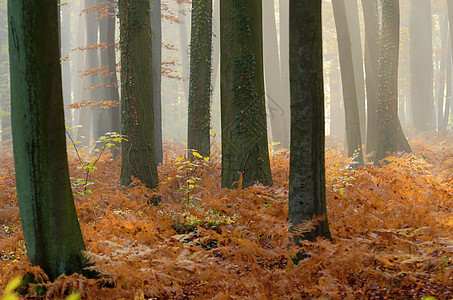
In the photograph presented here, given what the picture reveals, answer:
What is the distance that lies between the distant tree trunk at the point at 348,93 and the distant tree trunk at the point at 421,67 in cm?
1338

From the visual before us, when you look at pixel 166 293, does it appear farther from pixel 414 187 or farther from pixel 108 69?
pixel 108 69

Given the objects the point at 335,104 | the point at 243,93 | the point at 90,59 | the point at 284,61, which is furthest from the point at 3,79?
the point at 243,93

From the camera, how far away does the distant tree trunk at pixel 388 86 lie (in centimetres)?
1223

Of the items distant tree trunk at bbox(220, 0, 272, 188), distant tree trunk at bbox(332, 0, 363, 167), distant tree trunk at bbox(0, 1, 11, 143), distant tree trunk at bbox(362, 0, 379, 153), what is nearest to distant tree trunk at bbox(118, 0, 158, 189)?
distant tree trunk at bbox(220, 0, 272, 188)

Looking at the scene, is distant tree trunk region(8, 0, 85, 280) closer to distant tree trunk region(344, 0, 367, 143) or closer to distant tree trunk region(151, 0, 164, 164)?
distant tree trunk region(151, 0, 164, 164)

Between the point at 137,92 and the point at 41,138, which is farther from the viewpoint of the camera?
→ the point at 137,92

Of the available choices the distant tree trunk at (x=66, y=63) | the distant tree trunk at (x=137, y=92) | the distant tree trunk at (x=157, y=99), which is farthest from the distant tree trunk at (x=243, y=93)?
the distant tree trunk at (x=66, y=63)

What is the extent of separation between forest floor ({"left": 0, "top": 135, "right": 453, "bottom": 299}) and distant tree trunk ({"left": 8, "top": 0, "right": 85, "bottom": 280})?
0.23m

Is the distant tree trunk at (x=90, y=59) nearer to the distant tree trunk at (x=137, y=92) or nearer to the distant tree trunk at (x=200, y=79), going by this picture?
the distant tree trunk at (x=200, y=79)

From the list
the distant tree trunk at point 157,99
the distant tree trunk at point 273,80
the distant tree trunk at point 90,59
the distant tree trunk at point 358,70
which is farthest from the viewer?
the distant tree trunk at point 90,59

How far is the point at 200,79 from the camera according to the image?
10.4 m

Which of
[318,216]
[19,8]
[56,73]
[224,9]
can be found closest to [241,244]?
[318,216]

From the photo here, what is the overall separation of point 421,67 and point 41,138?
25396 mm

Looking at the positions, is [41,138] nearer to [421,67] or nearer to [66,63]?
[421,67]
